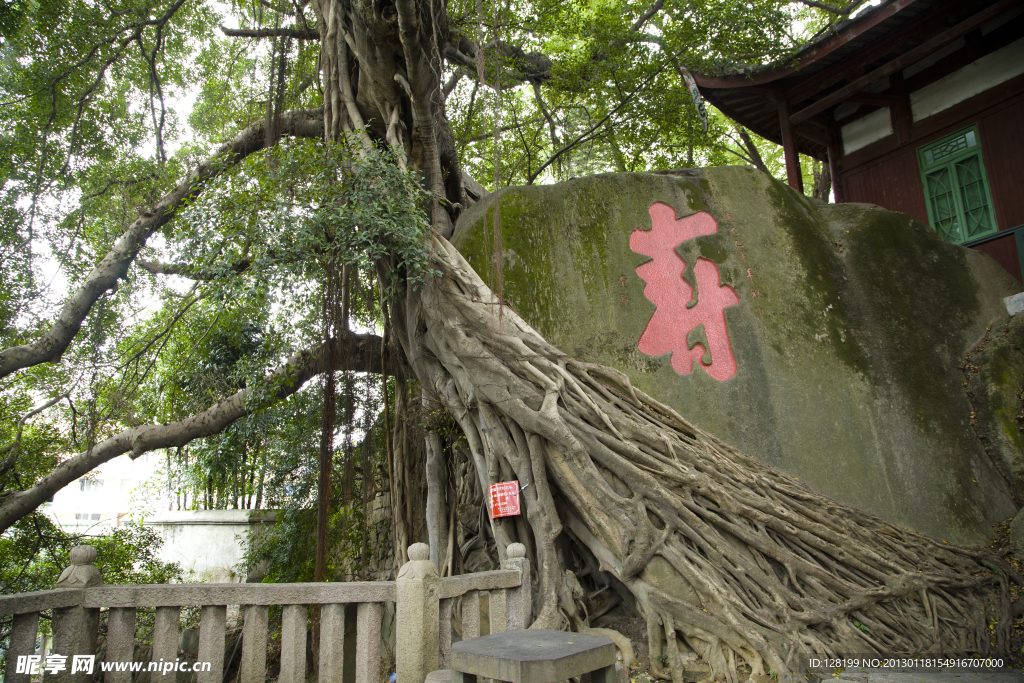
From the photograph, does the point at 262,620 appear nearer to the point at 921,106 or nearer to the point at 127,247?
the point at 127,247

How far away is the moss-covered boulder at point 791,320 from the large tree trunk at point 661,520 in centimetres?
30

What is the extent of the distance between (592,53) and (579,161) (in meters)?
2.70

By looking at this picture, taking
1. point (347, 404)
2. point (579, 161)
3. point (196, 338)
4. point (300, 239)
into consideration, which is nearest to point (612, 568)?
point (347, 404)

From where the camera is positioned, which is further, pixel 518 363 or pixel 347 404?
pixel 347 404

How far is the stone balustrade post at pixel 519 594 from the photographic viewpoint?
3.26 m

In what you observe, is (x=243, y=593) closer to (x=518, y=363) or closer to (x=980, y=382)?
(x=518, y=363)

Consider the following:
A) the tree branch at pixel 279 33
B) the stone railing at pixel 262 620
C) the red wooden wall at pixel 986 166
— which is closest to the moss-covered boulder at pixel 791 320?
the red wooden wall at pixel 986 166

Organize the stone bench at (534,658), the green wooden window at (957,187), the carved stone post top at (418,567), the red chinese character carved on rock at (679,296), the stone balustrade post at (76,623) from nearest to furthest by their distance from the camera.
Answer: the stone bench at (534,658)
the stone balustrade post at (76,623)
the carved stone post top at (418,567)
the red chinese character carved on rock at (679,296)
the green wooden window at (957,187)

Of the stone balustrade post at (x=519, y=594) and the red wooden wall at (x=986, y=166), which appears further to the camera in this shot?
the red wooden wall at (x=986, y=166)

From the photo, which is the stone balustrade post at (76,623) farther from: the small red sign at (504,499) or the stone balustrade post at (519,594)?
the small red sign at (504,499)

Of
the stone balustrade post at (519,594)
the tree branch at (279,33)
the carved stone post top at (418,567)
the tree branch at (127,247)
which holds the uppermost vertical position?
the tree branch at (279,33)

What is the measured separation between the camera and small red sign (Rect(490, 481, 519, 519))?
12.7ft

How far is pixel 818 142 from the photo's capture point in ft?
23.8

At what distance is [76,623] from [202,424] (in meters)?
Result: 3.32
